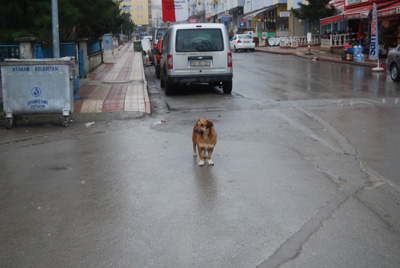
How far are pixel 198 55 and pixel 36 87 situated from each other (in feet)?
17.0

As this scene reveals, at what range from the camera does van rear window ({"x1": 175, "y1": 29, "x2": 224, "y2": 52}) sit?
42.7 feet

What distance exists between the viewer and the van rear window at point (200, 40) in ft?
42.7

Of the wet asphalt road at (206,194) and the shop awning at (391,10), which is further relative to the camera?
the shop awning at (391,10)

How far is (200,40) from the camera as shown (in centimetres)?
1308

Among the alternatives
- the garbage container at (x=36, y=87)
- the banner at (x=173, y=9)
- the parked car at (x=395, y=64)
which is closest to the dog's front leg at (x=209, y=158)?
the garbage container at (x=36, y=87)

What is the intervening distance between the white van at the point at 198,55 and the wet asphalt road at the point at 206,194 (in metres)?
3.48

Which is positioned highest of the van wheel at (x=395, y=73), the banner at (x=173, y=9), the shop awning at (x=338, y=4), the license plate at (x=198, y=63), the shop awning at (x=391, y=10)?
the shop awning at (x=338, y=4)

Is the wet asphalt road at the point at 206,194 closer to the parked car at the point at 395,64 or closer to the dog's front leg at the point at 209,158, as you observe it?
the dog's front leg at the point at 209,158

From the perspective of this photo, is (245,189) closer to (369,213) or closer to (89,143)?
(369,213)

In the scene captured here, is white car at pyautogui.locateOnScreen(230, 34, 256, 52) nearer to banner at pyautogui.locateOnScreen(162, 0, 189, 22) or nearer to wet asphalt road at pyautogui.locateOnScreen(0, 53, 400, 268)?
banner at pyautogui.locateOnScreen(162, 0, 189, 22)

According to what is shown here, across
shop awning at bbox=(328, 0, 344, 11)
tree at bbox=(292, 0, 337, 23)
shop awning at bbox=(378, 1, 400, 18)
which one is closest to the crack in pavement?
shop awning at bbox=(378, 1, 400, 18)

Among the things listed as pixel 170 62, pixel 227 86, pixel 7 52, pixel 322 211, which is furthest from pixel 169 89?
pixel 322 211

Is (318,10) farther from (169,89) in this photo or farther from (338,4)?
(169,89)

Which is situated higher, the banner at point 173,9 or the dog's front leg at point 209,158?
the banner at point 173,9
